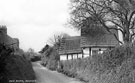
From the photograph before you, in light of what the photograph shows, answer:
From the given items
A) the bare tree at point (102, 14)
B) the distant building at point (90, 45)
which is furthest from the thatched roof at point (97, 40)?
the bare tree at point (102, 14)

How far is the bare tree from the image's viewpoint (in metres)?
26.8

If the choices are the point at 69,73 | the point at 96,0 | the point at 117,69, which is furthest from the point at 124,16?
the point at 117,69

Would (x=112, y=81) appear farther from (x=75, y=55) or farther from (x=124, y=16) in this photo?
(x=75, y=55)

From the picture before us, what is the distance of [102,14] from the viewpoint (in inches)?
1081

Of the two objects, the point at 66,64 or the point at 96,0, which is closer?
the point at 96,0

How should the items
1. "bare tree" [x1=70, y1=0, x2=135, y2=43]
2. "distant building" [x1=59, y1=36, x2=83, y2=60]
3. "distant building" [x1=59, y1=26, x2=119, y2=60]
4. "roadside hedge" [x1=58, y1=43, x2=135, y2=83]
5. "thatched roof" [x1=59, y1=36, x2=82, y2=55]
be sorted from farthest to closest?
"thatched roof" [x1=59, y1=36, x2=82, y2=55]
"distant building" [x1=59, y1=36, x2=83, y2=60]
"distant building" [x1=59, y1=26, x2=119, y2=60]
"bare tree" [x1=70, y1=0, x2=135, y2=43]
"roadside hedge" [x1=58, y1=43, x2=135, y2=83]

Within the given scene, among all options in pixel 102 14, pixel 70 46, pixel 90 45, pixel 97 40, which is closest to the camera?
pixel 102 14

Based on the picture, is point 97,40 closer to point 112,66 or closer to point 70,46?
point 70,46

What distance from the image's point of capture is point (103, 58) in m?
19.4

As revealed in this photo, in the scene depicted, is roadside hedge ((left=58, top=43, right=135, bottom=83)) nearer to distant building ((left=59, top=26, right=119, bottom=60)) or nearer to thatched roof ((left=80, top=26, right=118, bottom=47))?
distant building ((left=59, top=26, right=119, bottom=60))

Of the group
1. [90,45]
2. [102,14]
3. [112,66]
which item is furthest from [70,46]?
[112,66]

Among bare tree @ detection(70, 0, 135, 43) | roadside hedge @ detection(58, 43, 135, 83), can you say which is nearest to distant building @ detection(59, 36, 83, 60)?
bare tree @ detection(70, 0, 135, 43)

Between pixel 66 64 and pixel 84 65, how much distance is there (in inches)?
362

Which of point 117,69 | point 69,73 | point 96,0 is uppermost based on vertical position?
point 96,0
